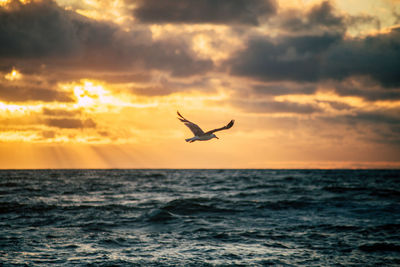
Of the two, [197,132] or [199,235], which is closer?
[197,132]

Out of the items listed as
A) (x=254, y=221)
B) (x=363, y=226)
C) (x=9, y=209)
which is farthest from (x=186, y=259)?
(x=9, y=209)

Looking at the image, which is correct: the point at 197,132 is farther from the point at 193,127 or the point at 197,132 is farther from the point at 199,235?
the point at 199,235

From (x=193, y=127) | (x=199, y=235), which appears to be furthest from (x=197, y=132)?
(x=199, y=235)

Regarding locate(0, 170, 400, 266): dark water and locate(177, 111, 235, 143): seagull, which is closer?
locate(177, 111, 235, 143): seagull

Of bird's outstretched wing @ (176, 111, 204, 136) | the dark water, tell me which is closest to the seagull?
bird's outstretched wing @ (176, 111, 204, 136)

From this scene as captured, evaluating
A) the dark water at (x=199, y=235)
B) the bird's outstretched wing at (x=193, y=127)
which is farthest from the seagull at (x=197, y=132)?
the dark water at (x=199, y=235)

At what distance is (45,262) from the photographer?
1170 centimetres

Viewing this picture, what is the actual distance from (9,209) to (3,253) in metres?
12.0

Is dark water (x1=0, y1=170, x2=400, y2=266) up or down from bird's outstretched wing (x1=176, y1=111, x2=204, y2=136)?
down

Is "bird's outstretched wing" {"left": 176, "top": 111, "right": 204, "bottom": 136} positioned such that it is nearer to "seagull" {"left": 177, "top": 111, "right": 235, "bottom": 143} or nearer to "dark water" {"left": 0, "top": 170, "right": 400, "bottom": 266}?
A: "seagull" {"left": 177, "top": 111, "right": 235, "bottom": 143}

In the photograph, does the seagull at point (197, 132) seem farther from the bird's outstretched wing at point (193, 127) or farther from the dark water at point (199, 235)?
the dark water at point (199, 235)

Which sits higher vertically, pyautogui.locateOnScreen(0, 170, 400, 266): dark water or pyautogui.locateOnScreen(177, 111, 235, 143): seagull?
pyautogui.locateOnScreen(177, 111, 235, 143): seagull

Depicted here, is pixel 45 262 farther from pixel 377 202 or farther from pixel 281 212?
pixel 377 202

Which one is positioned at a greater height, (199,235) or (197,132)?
(197,132)
